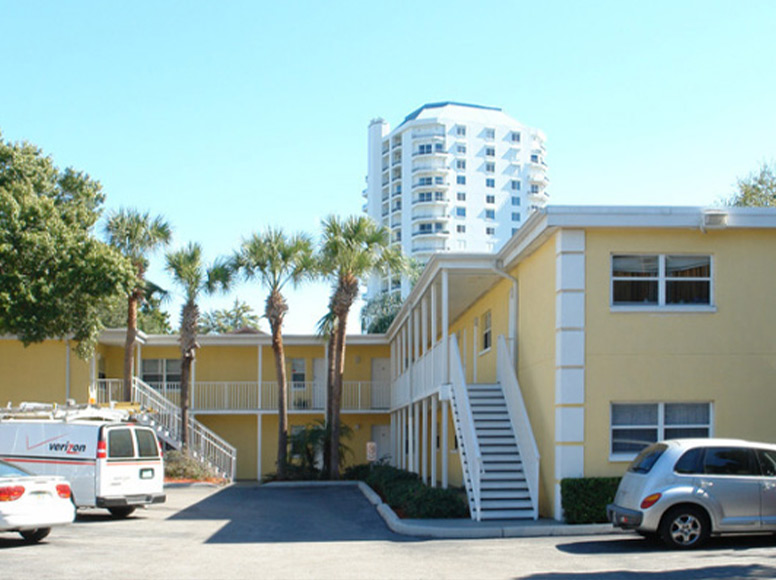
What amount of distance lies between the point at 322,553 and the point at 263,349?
24619mm

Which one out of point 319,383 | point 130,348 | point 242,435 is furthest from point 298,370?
point 130,348

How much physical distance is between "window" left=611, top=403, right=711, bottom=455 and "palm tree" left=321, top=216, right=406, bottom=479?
1415 cm

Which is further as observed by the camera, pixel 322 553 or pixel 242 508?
pixel 242 508

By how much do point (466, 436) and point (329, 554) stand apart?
567cm

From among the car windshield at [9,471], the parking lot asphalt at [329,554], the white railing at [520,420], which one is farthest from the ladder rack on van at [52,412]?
the white railing at [520,420]

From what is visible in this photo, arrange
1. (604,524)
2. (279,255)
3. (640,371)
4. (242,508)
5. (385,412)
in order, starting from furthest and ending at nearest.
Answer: (385,412) → (279,255) → (242,508) → (640,371) → (604,524)

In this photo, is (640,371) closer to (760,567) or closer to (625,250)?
(625,250)

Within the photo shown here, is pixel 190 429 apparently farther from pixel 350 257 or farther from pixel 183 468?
pixel 350 257

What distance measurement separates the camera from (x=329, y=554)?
13.2 metres

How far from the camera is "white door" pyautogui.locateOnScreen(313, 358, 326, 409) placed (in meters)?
36.6

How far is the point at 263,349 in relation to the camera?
3766cm

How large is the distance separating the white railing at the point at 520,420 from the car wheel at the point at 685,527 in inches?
158

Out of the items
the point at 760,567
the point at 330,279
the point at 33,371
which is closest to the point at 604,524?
the point at 760,567

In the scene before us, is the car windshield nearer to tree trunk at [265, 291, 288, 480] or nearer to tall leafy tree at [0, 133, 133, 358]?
tall leafy tree at [0, 133, 133, 358]
